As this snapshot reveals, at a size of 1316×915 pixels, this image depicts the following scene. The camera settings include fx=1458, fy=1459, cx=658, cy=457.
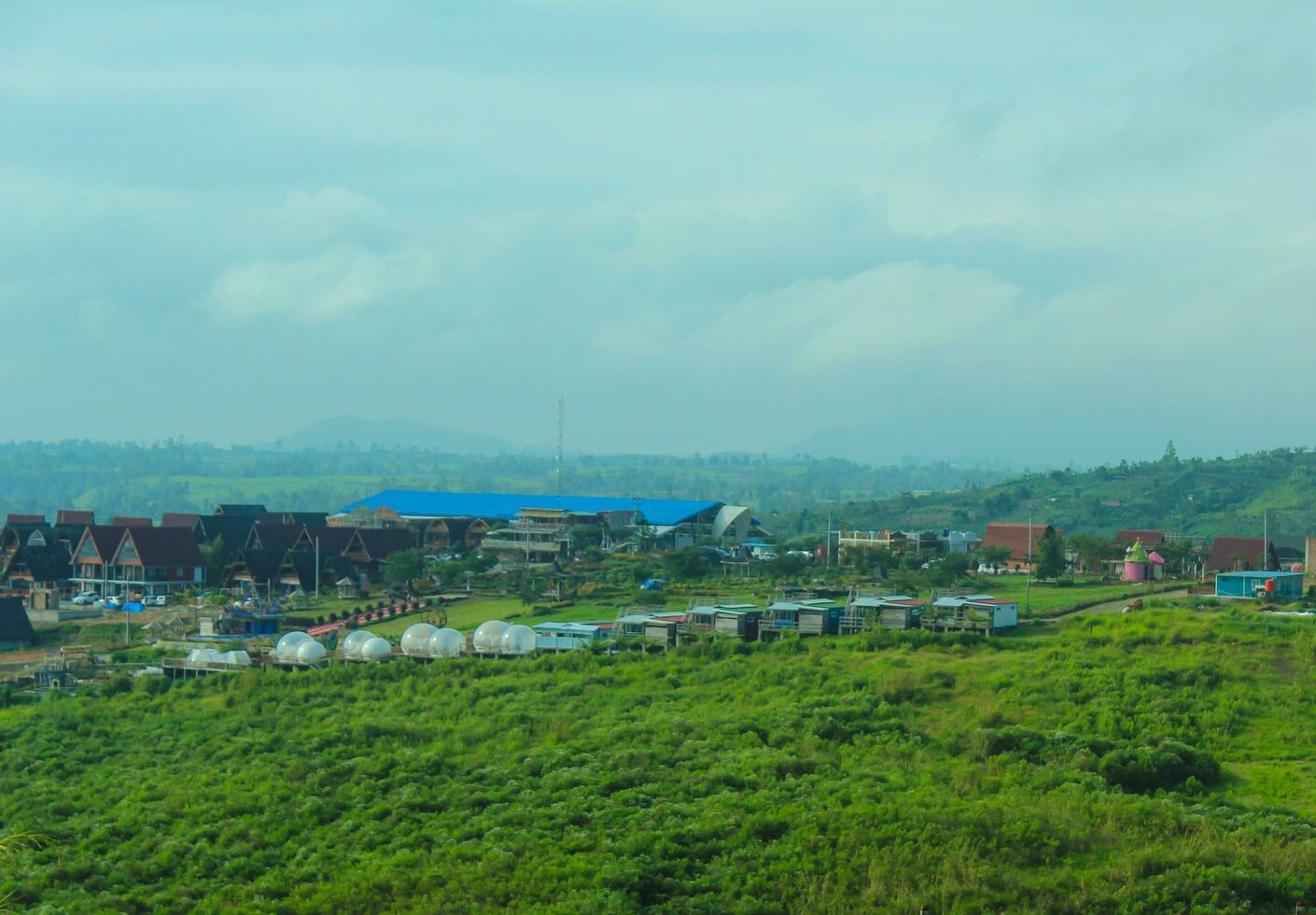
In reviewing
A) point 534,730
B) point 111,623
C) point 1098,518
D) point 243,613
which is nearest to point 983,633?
point 534,730

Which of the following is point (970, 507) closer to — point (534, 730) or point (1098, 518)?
point (1098, 518)

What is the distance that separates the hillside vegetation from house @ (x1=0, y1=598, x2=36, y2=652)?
11.2 meters

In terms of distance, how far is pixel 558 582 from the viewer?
143ft

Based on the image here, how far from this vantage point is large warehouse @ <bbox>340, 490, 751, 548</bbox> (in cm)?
6066

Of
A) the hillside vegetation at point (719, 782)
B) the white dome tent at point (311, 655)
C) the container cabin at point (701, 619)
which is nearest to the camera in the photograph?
the hillside vegetation at point (719, 782)

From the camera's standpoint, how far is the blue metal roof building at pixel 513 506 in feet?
210

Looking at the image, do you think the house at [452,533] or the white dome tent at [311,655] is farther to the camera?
the house at [452,533]

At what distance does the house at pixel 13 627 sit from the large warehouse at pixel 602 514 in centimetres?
2218

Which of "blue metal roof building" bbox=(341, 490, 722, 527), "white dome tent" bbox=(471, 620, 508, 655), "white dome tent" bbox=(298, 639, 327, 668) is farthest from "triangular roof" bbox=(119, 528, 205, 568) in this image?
"white dome tent" bbox=(471, 620, 508, 655)

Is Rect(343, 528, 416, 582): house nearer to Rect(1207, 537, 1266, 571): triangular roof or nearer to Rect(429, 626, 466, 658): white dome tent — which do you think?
Rect(429, 626, 466, 658): white dome tent

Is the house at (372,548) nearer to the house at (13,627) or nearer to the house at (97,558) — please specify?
the house at (97,558)

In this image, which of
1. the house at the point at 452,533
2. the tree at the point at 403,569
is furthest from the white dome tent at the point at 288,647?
the house at the point at 452,533

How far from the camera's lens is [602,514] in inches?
2445

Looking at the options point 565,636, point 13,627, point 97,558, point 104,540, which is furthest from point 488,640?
point 104,540
